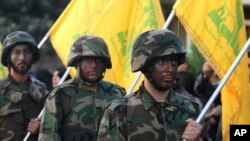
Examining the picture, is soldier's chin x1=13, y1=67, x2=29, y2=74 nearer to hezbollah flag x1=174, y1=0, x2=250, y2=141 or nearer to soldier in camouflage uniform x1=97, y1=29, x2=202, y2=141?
hezbollah flag x1=174, y1=0, x2=250, y2=141

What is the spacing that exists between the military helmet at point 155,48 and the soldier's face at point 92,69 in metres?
1.63

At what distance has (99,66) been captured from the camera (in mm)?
8875

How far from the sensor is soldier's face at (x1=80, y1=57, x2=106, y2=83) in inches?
348

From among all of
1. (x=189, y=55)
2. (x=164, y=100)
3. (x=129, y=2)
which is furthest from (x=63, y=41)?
(x=164, y=100)

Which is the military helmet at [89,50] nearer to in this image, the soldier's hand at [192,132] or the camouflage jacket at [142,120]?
the camouflage jacket at [142,120]

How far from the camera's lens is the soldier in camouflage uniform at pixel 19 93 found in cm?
999

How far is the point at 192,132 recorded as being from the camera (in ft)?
22.6

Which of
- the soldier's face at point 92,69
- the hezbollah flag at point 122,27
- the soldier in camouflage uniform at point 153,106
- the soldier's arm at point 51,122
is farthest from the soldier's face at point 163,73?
the hezbollah flag at point 122,27

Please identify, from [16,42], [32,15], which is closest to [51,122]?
[16,42]

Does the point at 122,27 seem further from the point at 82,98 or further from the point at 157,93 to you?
the point at 157,93

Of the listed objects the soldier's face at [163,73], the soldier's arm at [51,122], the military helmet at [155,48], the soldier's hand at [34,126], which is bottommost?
the soldier's hand at [34,126]

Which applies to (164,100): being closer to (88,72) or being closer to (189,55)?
(88,72)

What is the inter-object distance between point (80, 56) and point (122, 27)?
1949mm

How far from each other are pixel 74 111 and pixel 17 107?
4.64 feet
